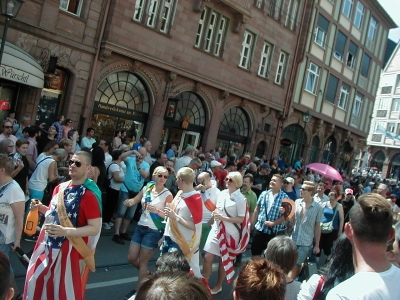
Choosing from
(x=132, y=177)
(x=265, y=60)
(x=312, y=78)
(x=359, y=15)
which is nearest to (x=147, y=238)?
(x=132, y=177)

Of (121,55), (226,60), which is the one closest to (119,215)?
(121,55)

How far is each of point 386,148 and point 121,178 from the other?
50.7 meters

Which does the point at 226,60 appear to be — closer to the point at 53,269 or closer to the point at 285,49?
the point at 285,49

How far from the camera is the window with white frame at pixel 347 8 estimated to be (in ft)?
84.4

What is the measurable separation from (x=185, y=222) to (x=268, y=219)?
2184 mm

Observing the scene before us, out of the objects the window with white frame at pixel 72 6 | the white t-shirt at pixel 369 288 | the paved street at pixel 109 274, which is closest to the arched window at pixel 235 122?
the window with white frame at pixel 72 6

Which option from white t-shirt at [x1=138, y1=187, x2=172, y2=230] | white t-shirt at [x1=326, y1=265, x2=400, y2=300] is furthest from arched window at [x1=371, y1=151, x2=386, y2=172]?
white t-shirt at [x1=326, y1=265, x2=400, y2=300]

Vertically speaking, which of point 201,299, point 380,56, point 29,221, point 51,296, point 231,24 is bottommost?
point 51,296

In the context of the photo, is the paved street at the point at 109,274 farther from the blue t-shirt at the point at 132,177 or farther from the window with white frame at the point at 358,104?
→ the window with white frame at the point at 358,104

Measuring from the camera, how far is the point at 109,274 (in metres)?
6.05

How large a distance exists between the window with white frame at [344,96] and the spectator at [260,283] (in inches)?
1060

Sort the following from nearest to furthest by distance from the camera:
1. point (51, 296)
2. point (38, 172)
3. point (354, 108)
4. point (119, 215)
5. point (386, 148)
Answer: point (51, 296) → point (38, 172) → point (119, 215) → point (354, 108) → point (386, 148)

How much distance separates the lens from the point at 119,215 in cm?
793

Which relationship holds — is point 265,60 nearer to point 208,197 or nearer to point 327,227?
point 327,227
